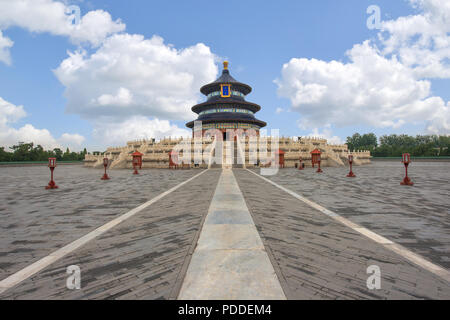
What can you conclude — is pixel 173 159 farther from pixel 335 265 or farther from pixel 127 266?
pixel 335 265

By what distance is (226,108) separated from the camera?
57781 millimetres

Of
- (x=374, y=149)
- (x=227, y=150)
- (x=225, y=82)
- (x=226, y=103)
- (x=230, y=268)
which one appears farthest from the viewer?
(x=374, y=149)

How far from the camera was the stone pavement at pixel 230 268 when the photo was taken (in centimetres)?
240

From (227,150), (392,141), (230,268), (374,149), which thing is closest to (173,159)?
(227,150)

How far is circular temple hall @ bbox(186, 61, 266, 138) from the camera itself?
5478cm

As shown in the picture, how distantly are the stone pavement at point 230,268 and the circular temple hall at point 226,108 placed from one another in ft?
167

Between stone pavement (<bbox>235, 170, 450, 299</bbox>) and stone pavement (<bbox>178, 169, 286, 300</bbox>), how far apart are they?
180mm

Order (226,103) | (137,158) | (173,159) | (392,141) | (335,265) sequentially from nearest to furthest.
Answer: (335,265), (137,158), (173,159), (226,103), (392,141)

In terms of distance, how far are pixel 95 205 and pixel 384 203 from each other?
983 cm

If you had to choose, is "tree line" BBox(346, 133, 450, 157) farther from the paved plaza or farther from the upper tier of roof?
the paved plaza

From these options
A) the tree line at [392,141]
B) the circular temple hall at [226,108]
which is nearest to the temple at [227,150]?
the circular temple hall at [226,108]

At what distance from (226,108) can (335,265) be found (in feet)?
185

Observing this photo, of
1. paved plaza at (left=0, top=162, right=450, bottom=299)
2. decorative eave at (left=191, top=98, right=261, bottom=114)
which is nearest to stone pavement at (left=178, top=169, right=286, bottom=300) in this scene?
paved plaza at (left=0, top=162, right=450, bottom=299)
